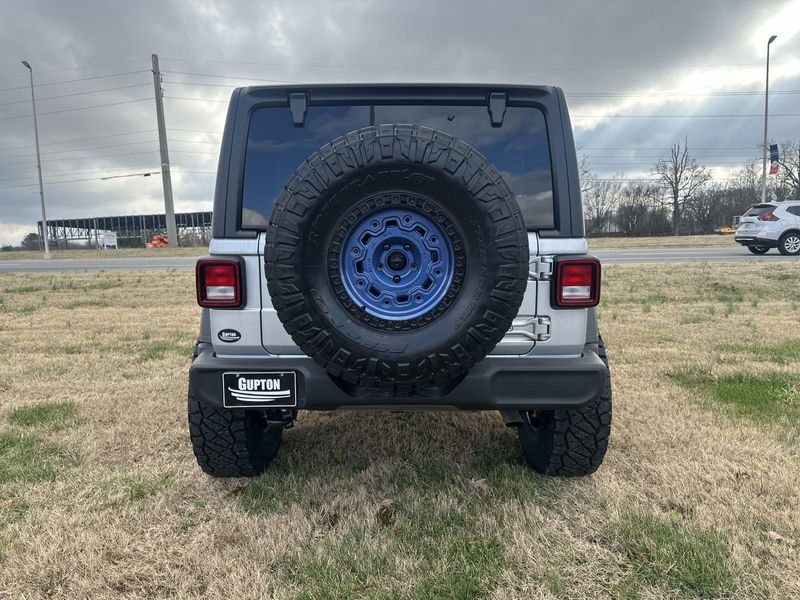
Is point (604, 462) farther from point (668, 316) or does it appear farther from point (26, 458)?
point (668, 316)

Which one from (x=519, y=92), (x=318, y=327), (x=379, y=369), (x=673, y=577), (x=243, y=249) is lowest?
(x=673, y=577)

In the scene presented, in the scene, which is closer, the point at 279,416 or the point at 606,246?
the point at 279,416

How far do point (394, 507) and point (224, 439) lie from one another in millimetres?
917

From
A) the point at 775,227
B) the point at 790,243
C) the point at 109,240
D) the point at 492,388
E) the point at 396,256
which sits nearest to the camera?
the point at 396,256

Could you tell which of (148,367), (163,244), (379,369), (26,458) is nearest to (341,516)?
(379,369)

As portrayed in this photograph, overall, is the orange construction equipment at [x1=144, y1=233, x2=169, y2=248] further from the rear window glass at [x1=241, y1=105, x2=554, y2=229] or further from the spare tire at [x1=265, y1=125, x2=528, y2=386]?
the spare tire at [x1=265, y1=125, x2=528, y2=386]

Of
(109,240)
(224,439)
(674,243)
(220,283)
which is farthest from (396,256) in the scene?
(109,240)

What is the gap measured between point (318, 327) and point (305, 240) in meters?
0.34

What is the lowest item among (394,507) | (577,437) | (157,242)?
(394,507)

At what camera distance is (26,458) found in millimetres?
3025

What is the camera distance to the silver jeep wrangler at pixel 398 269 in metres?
1.99

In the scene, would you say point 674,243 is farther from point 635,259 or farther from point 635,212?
point 635,212

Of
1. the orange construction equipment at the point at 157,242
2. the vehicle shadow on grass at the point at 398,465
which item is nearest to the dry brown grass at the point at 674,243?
the vehicle shadow on grass at the point at 398,465

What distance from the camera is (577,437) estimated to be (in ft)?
8.53
